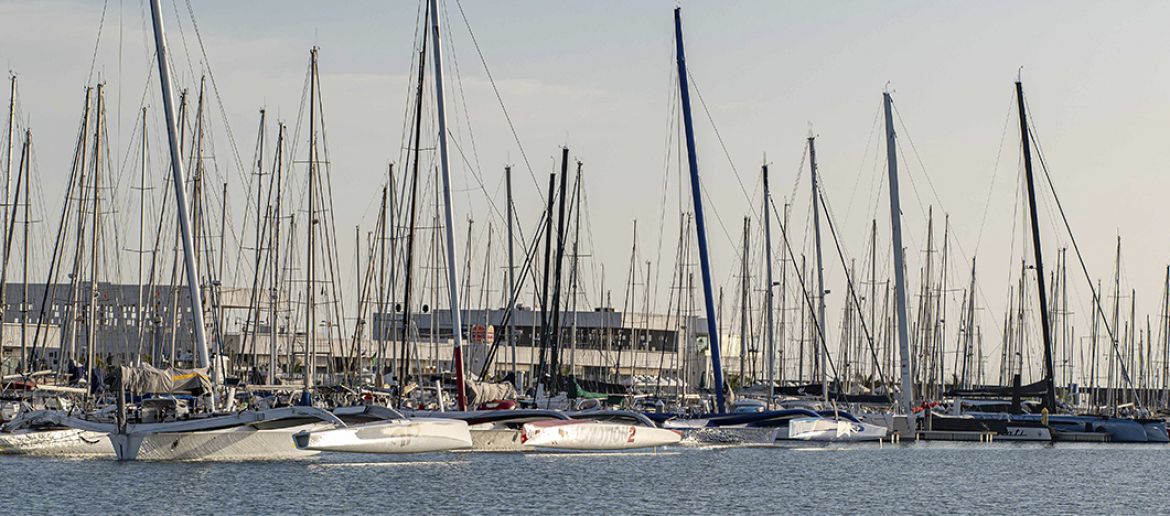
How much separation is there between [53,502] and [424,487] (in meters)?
9.78

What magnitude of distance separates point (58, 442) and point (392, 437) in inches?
448

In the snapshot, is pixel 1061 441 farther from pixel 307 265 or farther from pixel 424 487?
pixel 424 487

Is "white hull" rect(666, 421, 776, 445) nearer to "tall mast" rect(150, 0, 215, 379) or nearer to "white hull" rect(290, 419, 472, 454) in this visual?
"white hull" rect(290, 419, 472, 454)

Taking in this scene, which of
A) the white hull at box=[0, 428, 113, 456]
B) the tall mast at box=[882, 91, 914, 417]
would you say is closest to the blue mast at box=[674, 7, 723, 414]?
the tall mast at box=[882, 91, 914, 417]

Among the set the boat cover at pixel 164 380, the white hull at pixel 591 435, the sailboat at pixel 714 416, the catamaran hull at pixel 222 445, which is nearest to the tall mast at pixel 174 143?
the boat cover at pixel 164 380

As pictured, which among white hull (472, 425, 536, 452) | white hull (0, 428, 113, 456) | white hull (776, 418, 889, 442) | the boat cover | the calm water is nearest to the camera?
the calm water

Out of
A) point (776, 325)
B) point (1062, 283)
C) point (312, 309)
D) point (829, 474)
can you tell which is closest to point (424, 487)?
point (829, 474)

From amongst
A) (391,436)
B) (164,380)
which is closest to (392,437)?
(391,436)

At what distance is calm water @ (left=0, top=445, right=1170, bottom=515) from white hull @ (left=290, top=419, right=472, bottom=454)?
2.81 feet

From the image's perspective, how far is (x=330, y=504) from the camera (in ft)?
123

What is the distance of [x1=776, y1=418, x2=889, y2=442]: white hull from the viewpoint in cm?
6122

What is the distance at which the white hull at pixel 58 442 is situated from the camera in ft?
161

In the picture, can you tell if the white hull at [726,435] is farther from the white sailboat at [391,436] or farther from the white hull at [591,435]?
the white sailboat at [391,436]

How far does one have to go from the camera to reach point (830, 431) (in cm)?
6425
